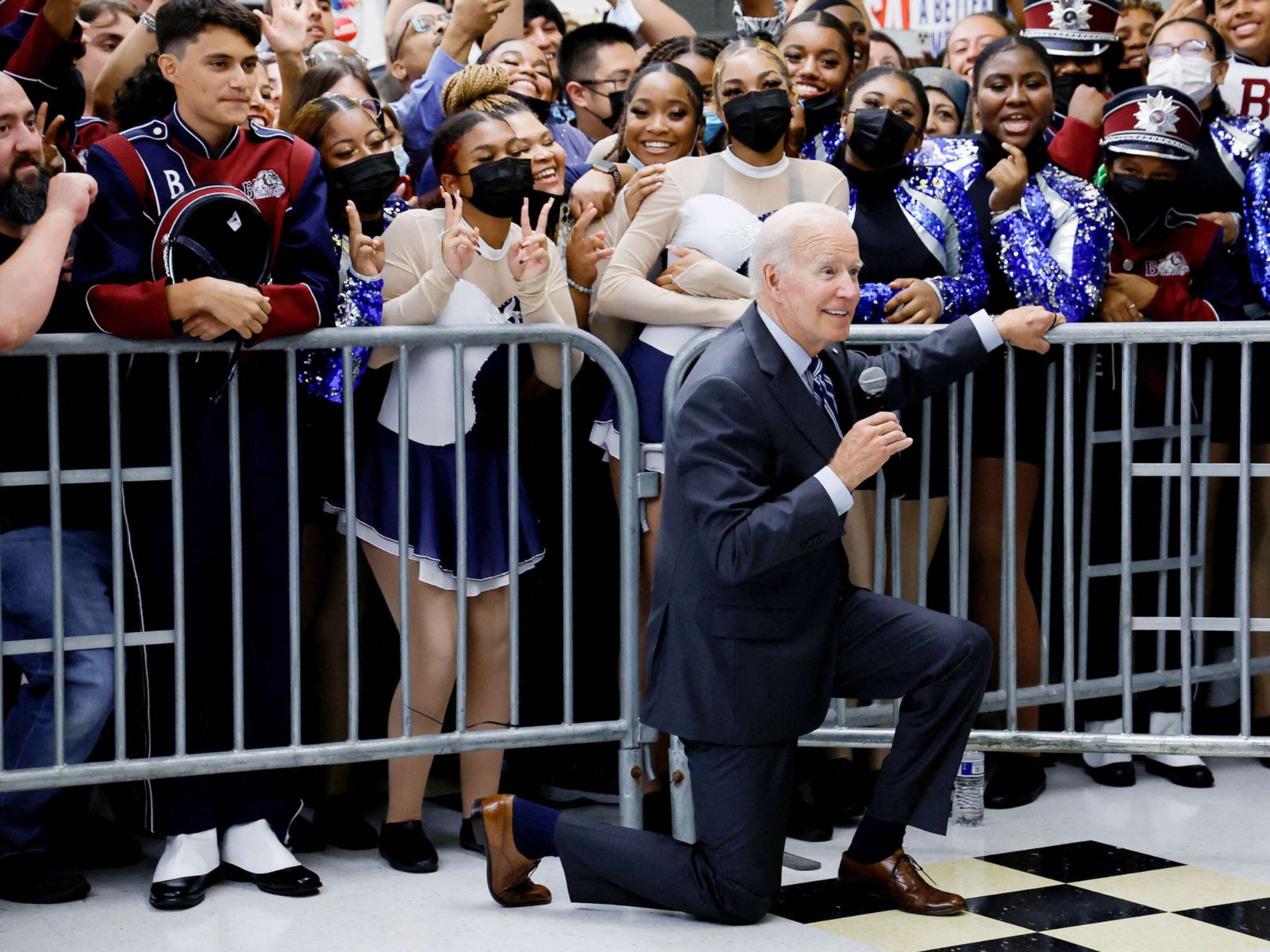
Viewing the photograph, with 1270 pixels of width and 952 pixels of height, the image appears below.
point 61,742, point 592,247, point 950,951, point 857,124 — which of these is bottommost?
point 950,951

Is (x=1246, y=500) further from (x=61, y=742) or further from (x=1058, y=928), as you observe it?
(x=61, y=742)

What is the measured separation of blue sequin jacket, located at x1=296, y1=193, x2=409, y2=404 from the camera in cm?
379

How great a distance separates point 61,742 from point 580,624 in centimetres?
153

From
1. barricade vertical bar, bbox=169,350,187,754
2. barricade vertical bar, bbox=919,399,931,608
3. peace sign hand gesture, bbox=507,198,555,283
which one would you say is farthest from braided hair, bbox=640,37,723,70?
barricade vertical bar, bbox=169,350,187,754

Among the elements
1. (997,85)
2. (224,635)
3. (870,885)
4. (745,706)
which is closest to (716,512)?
(745,706)

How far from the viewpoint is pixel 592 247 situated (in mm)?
4254

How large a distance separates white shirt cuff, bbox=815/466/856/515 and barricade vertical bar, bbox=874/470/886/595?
27.6 inches

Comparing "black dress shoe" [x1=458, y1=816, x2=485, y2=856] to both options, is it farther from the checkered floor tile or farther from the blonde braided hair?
the blonde braided hair

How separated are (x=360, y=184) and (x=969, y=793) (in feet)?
7.03

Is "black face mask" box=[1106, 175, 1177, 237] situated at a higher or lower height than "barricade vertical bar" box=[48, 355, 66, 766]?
higher

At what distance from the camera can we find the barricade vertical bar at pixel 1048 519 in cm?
411

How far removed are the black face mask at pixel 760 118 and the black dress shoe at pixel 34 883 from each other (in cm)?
239

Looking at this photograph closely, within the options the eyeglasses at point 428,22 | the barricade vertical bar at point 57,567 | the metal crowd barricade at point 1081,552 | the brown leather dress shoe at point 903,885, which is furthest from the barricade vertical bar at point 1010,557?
the eyeglasses at point 428,22

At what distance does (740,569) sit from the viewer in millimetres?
3271
